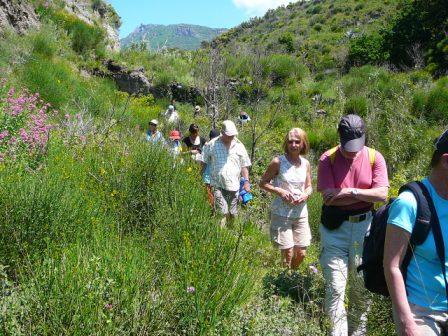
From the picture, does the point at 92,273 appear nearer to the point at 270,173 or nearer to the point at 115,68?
the point at 270,173

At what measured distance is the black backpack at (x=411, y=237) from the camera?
2.24 m

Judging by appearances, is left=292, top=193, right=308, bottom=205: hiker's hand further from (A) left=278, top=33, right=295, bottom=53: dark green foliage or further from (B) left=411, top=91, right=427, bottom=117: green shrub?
(A) left=278, top=33, right=295, bottom=53: dark green foliage

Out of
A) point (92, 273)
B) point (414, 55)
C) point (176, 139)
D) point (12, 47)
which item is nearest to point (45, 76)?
point (12, 47)

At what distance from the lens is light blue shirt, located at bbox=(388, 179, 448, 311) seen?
2.24m

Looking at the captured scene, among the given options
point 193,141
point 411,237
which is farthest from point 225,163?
point 411,237

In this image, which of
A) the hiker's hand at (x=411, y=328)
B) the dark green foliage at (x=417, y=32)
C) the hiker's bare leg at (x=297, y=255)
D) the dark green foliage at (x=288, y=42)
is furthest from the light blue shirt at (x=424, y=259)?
the dark green foliage at (x=288, y=42)

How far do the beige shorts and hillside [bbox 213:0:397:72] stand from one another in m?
16.1

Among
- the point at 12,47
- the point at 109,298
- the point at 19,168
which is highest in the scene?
the point at 12,47

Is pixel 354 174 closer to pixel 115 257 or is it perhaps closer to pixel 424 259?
pixel 424 259

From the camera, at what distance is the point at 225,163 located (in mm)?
A: 5906

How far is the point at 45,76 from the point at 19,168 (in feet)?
24.2

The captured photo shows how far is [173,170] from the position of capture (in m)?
5.37

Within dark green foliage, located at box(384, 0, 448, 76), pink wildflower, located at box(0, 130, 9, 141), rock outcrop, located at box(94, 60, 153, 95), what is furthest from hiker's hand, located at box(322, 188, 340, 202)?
dark green foliage, located at box(384, 0, 448, 76)

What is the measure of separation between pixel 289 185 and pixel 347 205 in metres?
1.11
